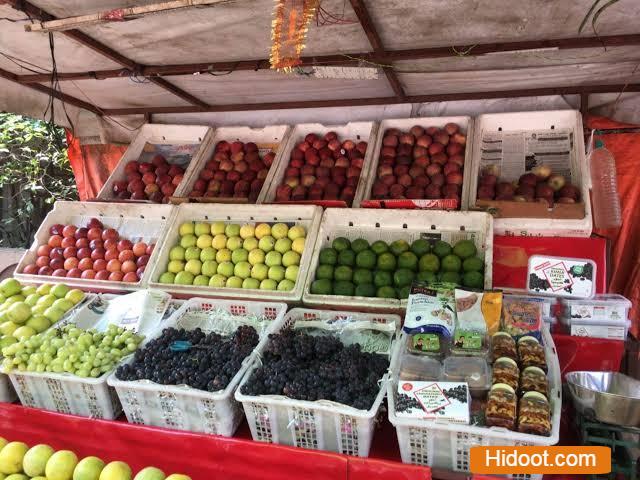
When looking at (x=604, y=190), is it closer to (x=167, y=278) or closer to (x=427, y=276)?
(x=427, y=276)

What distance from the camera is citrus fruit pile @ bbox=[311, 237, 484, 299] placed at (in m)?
2.80

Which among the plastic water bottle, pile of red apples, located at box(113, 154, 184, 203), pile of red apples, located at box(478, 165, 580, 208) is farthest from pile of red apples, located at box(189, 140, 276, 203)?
the plastic water bottle

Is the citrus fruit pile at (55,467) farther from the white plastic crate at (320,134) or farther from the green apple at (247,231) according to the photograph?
the white plastic crate at (320,134)

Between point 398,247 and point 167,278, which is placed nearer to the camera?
point 398,247

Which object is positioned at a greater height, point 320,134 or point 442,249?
point 320,134

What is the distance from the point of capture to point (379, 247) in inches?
119

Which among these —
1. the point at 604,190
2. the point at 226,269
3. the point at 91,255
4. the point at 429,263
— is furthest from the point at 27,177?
the point at 604,190

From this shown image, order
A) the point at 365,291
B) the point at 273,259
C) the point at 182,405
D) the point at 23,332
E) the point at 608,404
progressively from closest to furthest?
the point at 608,404, the point at 182,405, the point at 23,332, the point at 365,291, the point at 273,259

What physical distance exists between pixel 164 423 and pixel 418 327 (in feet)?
4.21

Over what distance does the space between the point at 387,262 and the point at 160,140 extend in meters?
3.01

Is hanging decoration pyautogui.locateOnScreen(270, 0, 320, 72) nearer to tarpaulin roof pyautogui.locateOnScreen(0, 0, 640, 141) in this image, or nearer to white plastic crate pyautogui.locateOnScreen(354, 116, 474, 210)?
tarpaulin roof pyautogui.locateOnScreen(0, 0, 640, 141)

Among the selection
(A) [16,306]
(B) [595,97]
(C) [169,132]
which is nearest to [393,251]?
(B) [595,97]

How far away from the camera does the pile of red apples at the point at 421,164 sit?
3.53 metres

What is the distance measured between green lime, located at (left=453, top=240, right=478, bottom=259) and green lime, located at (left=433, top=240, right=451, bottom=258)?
0.05 meters
